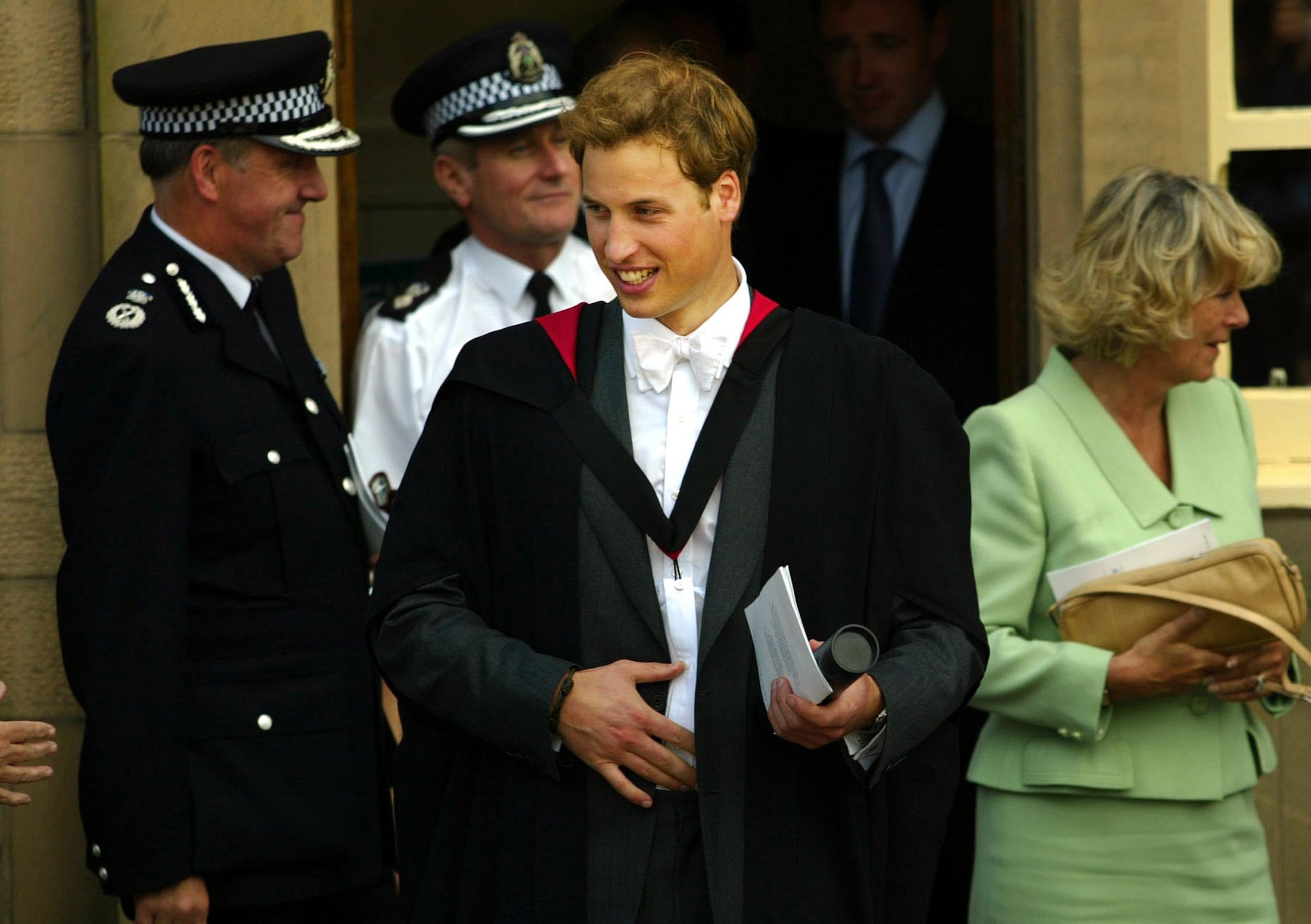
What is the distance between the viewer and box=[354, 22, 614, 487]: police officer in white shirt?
417 cm

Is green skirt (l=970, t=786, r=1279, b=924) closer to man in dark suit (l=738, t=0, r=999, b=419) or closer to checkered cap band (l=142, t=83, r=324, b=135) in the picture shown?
man in dark suit (l=738, t=0, r=999, b=419)

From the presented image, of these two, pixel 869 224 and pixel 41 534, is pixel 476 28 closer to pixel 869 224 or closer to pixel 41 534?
pixel 869 224

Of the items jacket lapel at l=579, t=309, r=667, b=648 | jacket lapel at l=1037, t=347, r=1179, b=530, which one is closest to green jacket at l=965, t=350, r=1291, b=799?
jacket lapel at l=1037, t=347, r=1179, b=530

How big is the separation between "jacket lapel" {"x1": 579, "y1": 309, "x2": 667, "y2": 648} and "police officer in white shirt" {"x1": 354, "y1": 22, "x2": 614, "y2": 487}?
155 centimetres

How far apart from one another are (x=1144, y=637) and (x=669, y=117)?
145cm

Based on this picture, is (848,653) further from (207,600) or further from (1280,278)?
(1280,278)

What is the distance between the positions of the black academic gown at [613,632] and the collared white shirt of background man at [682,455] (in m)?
0.03

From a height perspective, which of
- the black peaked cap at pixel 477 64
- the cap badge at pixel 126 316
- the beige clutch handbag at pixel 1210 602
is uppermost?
the black peaked cap at pixel 477 64

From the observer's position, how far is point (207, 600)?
10.7ft

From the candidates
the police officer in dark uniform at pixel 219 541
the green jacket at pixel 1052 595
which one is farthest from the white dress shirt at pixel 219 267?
the green jacket at pixel 1052 595

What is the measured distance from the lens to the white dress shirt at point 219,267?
3461 mm

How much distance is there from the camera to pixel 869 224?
5.03 metres

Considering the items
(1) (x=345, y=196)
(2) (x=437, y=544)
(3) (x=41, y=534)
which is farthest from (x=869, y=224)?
(2) (x=437, y=544)

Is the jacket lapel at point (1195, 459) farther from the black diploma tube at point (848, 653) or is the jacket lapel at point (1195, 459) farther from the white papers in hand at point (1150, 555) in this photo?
the black diploma tube at point (848, 653)
